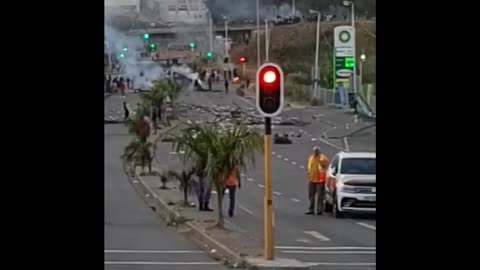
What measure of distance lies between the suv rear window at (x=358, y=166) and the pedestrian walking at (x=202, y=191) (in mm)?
2924

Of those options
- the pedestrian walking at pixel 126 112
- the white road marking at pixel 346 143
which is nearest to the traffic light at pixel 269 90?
the pedestrian walking at pixel 126 112

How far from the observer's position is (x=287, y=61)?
44125 millimetres

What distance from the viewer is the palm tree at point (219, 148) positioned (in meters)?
18.9

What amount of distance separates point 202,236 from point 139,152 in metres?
11.9

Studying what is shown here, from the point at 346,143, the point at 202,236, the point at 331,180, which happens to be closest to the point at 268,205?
the point at 202,236

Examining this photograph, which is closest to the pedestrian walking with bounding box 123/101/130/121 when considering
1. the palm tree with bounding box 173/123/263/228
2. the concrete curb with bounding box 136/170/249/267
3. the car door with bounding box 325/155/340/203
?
the concrete curb with bounding box 136/170/249/267

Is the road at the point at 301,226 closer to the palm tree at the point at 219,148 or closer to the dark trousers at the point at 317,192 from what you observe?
the dark trousers at the point at 317,192

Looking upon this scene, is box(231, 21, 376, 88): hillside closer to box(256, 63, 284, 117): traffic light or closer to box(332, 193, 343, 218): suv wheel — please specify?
box(332, 193, 343, 218): suv wheel
